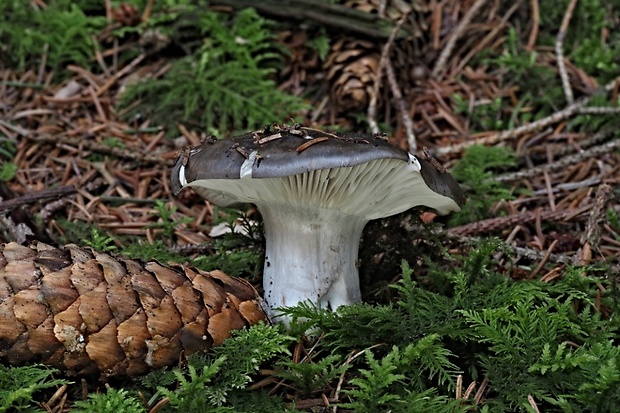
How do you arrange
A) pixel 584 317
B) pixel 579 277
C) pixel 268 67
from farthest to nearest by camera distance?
pixel 268 67
pixel 579 277
pixel 584 317

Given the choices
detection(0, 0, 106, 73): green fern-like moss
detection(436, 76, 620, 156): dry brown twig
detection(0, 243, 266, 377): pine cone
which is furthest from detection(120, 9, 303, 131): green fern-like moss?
detection(0, 243, 266, 377): pine cone

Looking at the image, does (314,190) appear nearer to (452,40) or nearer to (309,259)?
(309,259)

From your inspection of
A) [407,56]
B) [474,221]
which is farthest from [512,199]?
[407,56]

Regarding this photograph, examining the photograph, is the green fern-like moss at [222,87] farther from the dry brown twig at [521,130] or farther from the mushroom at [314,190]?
the mushroom at [314,190]

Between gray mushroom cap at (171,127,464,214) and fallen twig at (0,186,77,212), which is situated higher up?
gray mushroom cap at (171,127,464,214)

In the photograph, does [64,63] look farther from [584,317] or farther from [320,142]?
[584,317]

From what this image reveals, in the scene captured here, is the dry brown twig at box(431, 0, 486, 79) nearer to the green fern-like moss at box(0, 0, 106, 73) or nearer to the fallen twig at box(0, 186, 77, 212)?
Result: the green fern-like moss at box(0, 0, 106, 73)

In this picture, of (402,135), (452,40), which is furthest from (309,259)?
(452,40)
